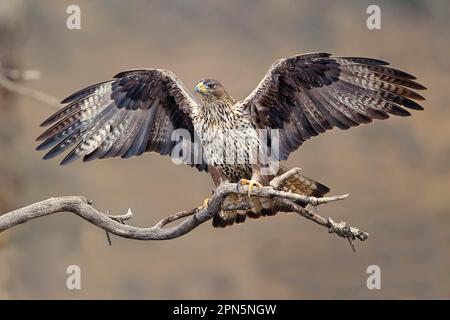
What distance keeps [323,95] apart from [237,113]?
0.61 meters

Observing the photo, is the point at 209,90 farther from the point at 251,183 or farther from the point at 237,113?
the point at 251,183

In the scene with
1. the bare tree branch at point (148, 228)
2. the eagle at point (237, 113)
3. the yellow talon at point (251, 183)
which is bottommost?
the bare tree branch at point (148, 228)

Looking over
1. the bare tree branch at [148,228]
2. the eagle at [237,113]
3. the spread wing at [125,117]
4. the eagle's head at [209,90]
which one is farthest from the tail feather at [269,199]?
the eagle's head at [209,90]

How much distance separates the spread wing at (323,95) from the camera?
585cm

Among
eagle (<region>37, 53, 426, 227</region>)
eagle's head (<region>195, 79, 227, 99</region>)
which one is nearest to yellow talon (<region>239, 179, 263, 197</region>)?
eagle (<region>37, 53, 426, 227</region>)

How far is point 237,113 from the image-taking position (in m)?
6.05

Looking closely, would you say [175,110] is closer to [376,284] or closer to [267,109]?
[267,109]

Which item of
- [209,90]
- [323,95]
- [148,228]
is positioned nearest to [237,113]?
[209,90]

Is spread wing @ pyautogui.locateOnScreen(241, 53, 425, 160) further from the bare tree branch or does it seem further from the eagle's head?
the bare tree branch

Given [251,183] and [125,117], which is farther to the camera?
[125,117]

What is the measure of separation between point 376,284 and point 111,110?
4629 millimetres

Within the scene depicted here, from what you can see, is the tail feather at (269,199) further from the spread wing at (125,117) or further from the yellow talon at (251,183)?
the spread wing at (125,117)

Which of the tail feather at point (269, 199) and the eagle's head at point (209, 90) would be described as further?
the eagle's head at point (209, 90)

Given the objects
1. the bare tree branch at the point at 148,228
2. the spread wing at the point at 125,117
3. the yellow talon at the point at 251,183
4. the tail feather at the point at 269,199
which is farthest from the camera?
the spread wing at the point at 125,117
